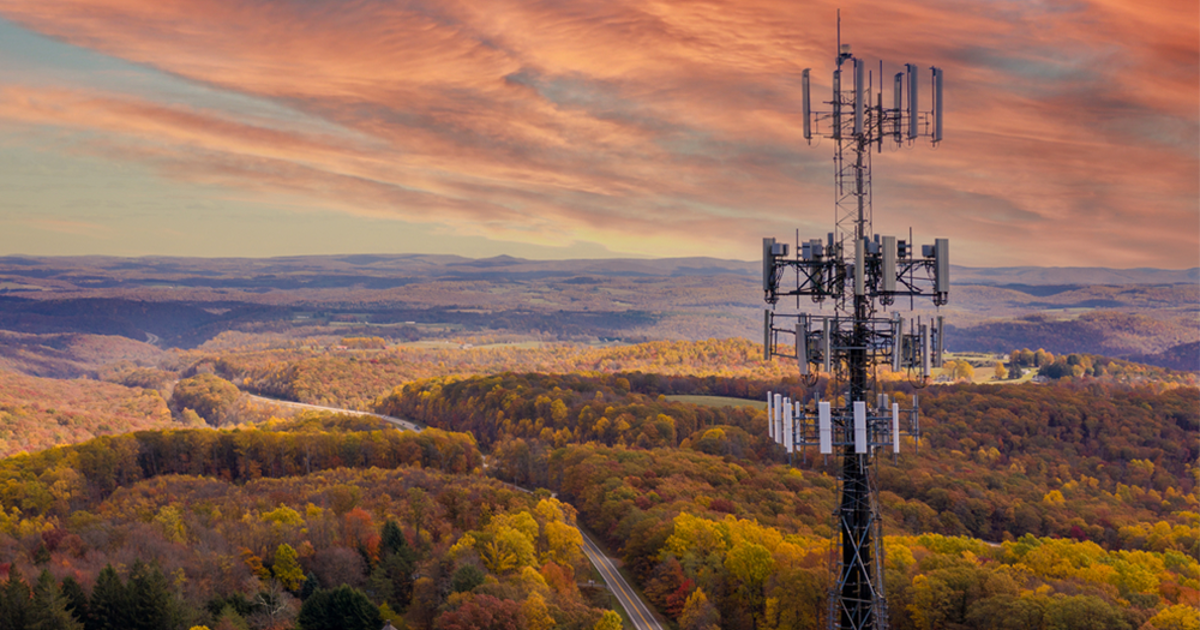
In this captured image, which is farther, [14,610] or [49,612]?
[49,612]

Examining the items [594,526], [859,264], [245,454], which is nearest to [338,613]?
[859,264]

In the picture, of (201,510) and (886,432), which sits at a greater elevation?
(886,432)

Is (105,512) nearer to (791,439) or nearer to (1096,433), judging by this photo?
(791,439)

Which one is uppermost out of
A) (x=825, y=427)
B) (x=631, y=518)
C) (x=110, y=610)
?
(x=825, y=427)

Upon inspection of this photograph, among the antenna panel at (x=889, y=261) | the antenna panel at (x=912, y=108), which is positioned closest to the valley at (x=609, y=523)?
the antenna panel at (x=889, y=261)

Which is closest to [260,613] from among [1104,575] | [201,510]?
[201,510]

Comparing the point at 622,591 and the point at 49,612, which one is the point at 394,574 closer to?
the point at 622,591

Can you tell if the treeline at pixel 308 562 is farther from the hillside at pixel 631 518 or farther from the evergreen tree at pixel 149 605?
the hillside at pixel 631 518

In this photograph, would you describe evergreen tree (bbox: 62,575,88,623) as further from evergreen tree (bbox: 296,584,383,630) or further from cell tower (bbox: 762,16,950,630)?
cell tower (bbox: 762,16,950,630)
